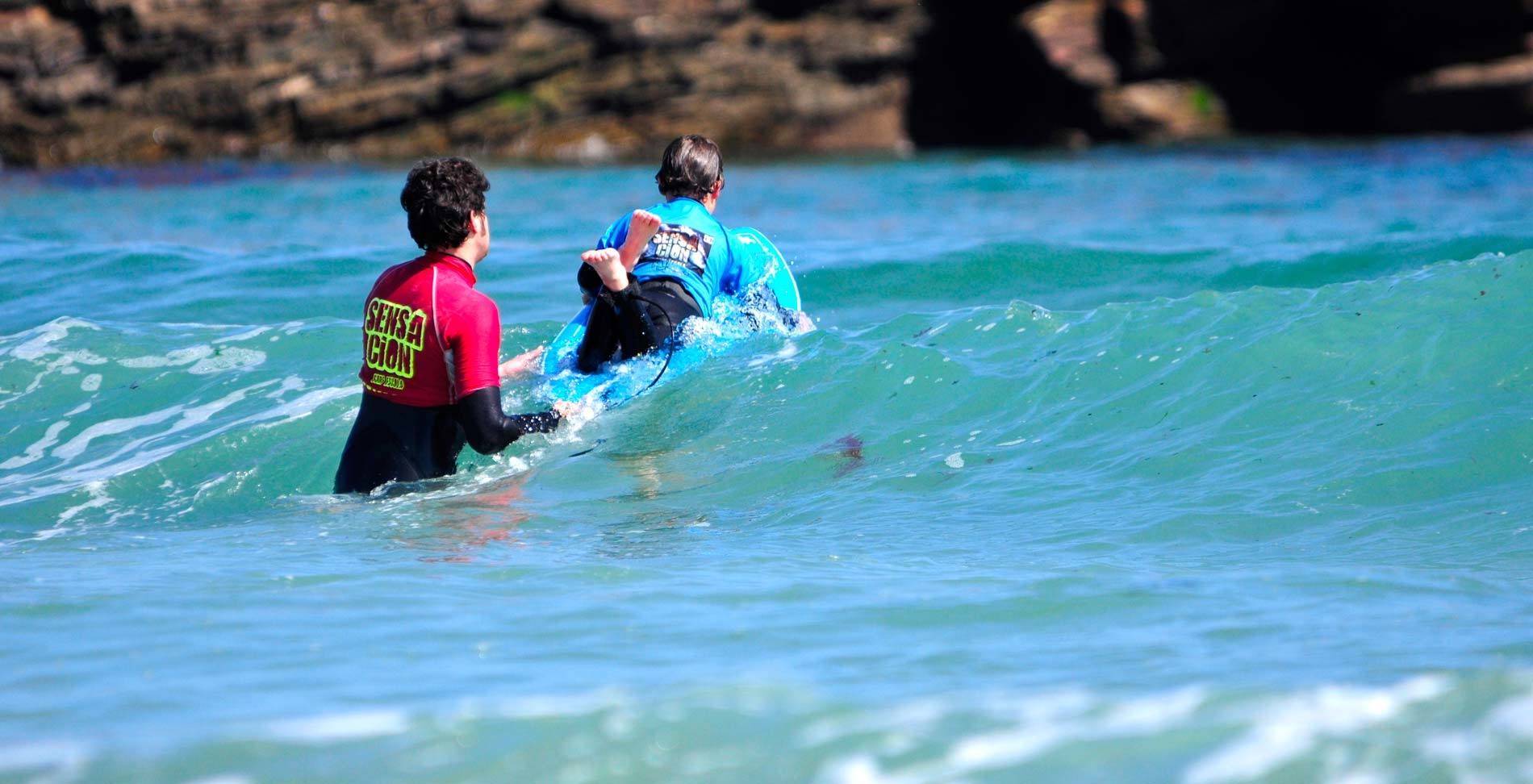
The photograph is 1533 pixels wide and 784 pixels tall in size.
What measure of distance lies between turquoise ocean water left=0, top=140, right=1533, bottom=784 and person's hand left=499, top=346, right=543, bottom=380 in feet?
0.24

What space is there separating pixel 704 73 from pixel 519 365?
64.4ft

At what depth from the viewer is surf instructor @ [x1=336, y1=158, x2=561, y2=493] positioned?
14.6 feet

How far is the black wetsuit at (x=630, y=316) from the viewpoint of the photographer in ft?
18.6

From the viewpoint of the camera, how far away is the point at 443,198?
4.45 metres

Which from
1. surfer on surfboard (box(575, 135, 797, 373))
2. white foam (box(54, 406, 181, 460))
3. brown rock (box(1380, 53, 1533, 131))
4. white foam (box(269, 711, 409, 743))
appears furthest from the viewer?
brown rock (box(1380, 53, 1533, 131))

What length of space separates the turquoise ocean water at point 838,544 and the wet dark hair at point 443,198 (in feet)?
3.00

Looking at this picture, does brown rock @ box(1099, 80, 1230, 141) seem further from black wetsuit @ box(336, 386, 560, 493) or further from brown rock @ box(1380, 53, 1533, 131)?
black wetsuit @ box(336, 386, 560, 493)

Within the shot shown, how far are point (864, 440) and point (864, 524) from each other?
110 cm

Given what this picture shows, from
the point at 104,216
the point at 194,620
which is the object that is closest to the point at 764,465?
the point at 194,620

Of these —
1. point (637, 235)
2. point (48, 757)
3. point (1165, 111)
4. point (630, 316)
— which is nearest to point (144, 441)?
point (630, 316)

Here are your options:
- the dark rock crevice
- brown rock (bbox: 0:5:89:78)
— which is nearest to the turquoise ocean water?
brown rock (bbox: 0:5:89:78)

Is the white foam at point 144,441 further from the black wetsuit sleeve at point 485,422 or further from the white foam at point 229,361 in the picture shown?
the black wetsuit sleeve at point 485,422

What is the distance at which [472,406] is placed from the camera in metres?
4.45

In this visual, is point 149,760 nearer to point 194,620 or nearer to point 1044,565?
point 194,620
